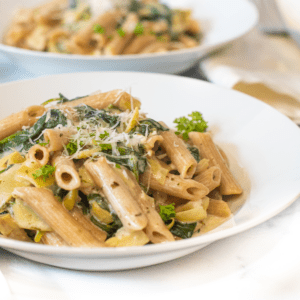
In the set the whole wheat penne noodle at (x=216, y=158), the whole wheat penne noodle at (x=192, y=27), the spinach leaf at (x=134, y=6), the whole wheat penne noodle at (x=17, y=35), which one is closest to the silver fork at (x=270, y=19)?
the whole wheat penne noodle at (x=192, y=27)

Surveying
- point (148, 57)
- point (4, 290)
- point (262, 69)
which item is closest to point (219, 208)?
point (4, 290)

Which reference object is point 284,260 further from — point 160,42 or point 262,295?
point 160,42

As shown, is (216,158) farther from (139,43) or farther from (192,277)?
(139,43)

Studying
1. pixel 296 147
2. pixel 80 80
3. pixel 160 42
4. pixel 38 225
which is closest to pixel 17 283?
pixel 38 225

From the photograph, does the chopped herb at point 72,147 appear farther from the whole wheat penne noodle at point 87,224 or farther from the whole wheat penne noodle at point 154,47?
the whole wheat penne noodle at point 154,47

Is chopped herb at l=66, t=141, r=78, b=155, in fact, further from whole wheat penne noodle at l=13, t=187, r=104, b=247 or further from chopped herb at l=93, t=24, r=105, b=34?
chopped herb at l=93, t=24, r=105, b=34
